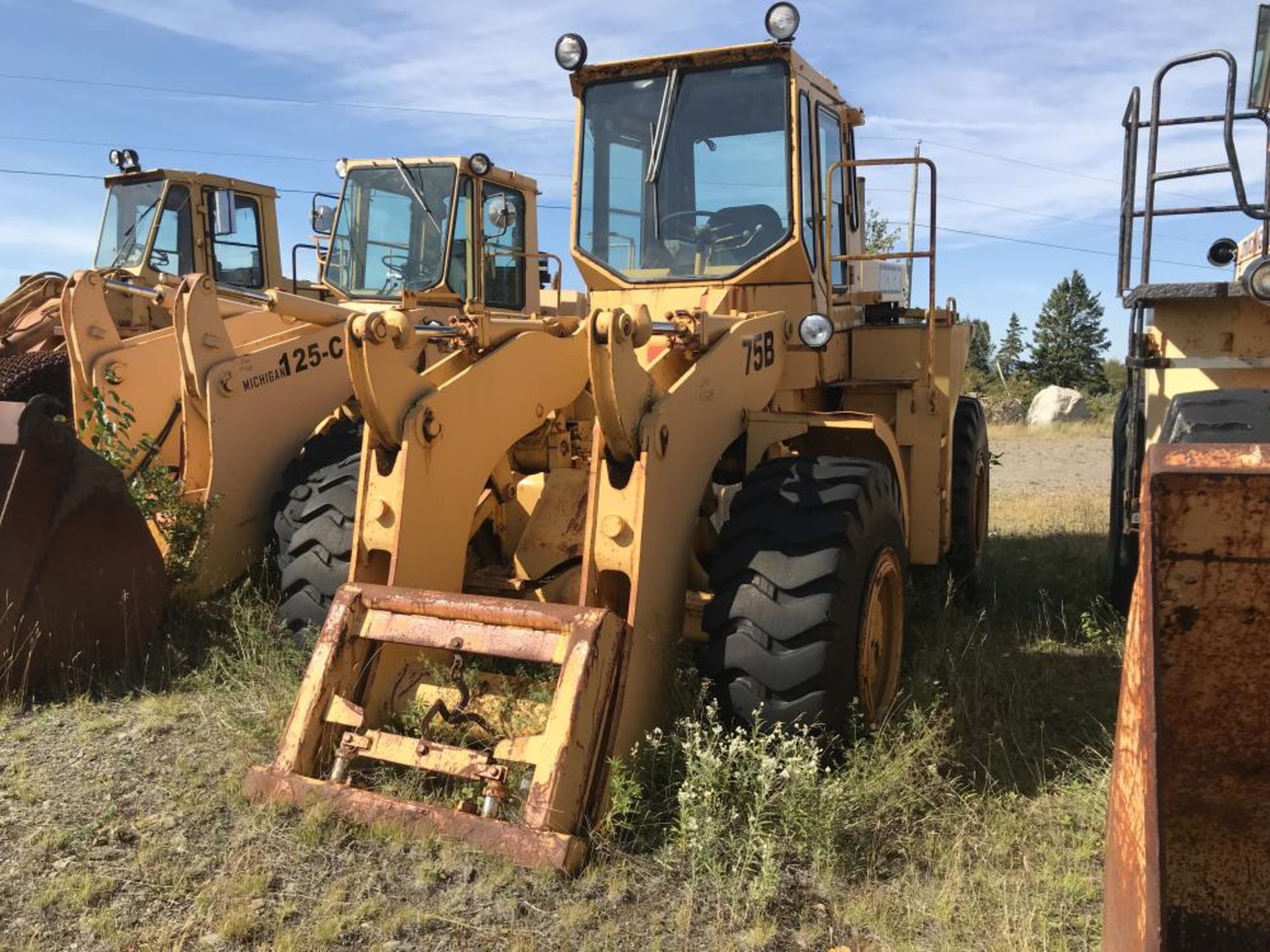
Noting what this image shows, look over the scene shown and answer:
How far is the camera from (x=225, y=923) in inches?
121

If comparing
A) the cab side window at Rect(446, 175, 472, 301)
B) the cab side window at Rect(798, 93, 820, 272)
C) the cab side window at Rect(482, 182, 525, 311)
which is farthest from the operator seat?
the cab side window at Rect(446, 175, 472, 301)

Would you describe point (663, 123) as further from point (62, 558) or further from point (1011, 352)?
point (1011, 352)

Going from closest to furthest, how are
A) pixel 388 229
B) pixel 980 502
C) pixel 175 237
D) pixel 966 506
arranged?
1. pixel 966 506
2. pixel 980 502
3. pixel 388 229
4. pixel 175 237

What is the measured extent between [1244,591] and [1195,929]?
1059 mm

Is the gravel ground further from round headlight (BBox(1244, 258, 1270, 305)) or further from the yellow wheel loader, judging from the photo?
round headlight (BBox(1244, 258, 1270, 305))

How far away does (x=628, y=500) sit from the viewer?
374cm

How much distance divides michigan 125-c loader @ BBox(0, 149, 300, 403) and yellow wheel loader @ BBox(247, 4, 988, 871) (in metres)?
5.75

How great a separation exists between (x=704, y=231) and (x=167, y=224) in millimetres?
7189

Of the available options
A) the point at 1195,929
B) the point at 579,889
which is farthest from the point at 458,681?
the point at 1195,929

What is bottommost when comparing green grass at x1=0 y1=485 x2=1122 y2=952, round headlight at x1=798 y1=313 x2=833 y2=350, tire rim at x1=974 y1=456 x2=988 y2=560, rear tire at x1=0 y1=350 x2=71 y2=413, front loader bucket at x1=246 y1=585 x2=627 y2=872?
green grass at x1=0 y1=485 x2=1122 y2=952

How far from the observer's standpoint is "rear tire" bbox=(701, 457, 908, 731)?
3770mm

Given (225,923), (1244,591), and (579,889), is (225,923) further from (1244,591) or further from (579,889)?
(1244,591)

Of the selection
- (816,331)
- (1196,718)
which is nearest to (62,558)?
(816,331)

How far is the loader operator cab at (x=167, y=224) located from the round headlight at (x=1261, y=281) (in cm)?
864
